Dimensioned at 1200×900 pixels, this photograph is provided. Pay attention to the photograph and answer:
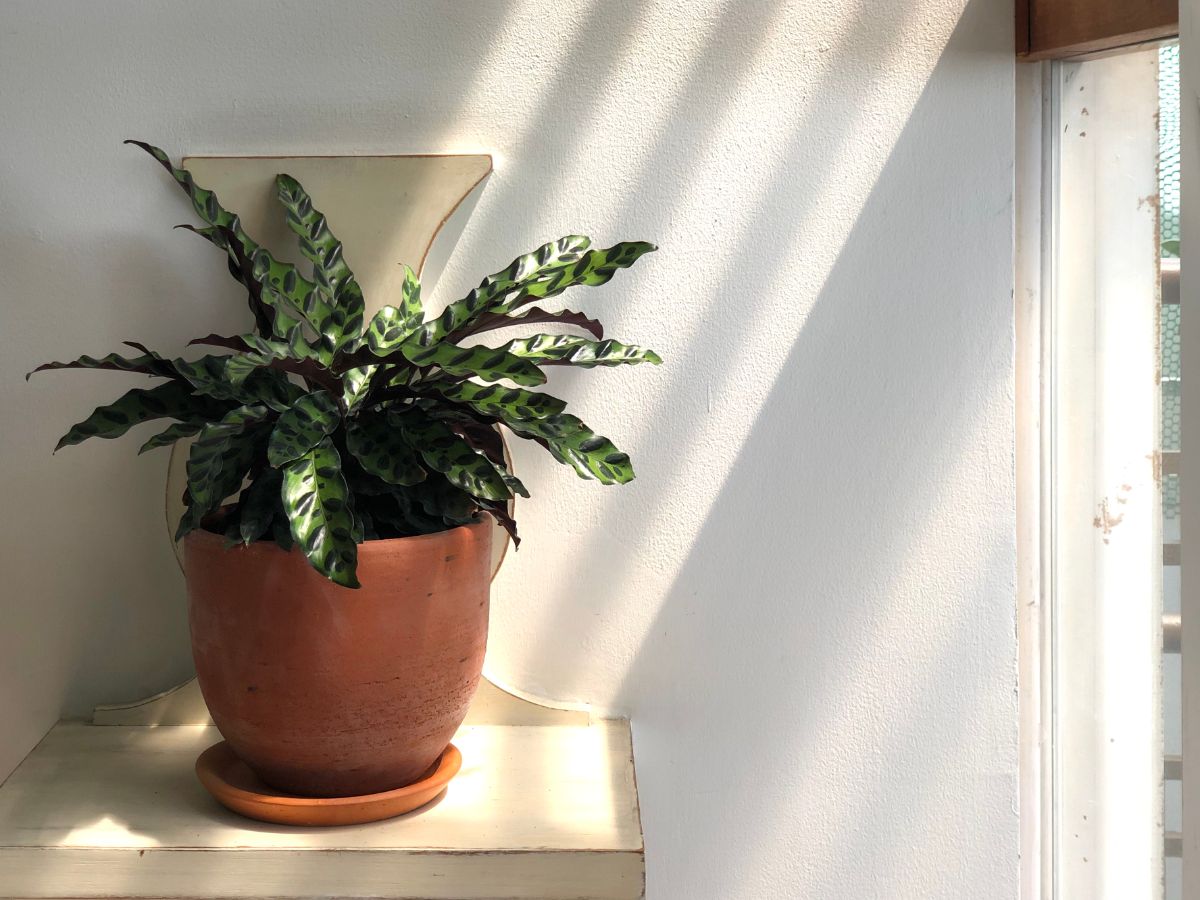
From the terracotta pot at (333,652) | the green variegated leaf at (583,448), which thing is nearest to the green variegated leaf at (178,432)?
the terracotta pot at (333,652)

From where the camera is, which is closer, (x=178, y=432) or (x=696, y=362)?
(x=178, y=432)

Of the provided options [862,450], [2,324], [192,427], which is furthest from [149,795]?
[862,450]

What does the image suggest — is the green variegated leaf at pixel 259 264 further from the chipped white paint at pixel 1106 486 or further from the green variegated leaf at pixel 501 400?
the chipped white paint at pixel 1106 486

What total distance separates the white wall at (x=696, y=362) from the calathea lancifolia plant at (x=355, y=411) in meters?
0.21

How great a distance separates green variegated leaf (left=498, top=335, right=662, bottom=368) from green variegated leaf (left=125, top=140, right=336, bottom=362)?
215 millimetres

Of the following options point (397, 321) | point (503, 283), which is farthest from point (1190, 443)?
point (397, 321)

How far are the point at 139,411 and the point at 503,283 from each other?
0.40 metres

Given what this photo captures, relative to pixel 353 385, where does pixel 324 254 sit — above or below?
above

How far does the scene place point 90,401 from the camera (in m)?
1.39

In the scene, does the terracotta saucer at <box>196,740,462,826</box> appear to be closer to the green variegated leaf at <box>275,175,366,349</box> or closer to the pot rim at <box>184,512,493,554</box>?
the pot rim at <box>184,512,493,554</box>

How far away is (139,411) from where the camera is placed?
3.69ft

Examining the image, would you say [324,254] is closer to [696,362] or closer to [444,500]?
[444,500]

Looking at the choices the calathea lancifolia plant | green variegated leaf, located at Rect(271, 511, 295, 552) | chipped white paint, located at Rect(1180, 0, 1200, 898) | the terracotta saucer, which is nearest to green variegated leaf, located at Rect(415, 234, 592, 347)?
the calathea lancifolia plant

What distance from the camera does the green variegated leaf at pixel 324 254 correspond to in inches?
47.0
